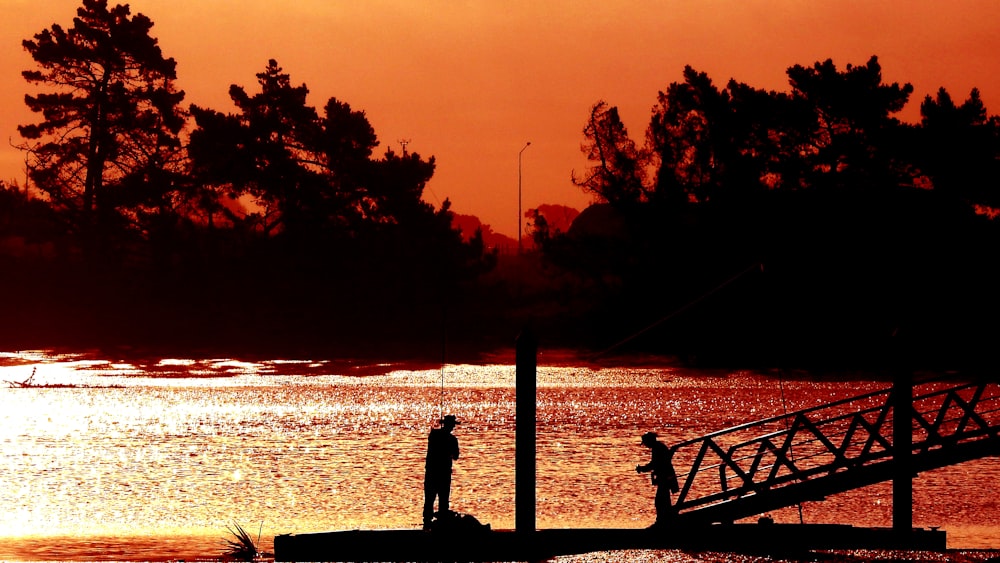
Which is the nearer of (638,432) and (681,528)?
(681,528)

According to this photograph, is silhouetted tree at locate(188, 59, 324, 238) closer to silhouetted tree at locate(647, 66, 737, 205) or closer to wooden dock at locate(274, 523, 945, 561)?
silhouetted tree at locate(647, 66, 737, 205)

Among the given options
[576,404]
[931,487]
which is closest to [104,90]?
[576,404]

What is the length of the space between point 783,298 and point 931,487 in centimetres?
3943

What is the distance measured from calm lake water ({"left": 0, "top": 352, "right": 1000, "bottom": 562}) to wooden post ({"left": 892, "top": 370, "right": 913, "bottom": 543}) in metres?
1.30

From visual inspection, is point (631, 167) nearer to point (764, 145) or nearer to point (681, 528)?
point (764, 145)

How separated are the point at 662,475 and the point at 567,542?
5.89 feet

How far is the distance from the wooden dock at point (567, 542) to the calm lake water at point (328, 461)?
1.88 ft

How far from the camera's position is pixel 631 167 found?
251ft

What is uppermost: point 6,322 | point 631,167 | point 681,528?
Answer: point 631,167

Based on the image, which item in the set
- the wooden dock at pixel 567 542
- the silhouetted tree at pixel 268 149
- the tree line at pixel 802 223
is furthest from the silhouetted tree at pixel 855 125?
the wooden dock at pixel 567 542

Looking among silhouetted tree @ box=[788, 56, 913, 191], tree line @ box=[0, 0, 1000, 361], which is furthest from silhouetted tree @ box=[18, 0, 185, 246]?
silhouetted tree @ box=[788, 56, 913, 191]

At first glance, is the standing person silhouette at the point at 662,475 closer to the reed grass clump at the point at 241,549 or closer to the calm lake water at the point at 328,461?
the calm lake water at the point at 328,461

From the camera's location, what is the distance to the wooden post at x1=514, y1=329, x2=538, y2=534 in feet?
67.4

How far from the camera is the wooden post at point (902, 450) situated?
20.8 m
